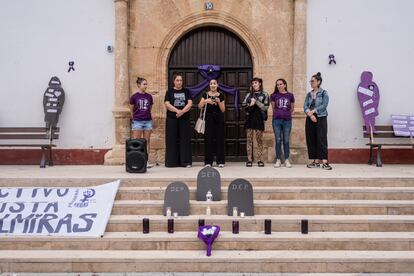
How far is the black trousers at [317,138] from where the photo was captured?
28.6 ft

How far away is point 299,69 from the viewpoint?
9867mm

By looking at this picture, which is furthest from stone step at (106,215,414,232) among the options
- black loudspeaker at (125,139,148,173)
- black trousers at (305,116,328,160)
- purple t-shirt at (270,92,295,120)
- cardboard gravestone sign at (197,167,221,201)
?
purple t-shirt at (270,92,295,120)

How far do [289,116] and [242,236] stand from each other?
12.5 ft

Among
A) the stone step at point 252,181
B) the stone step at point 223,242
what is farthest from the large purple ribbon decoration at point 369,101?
the stone step at point 223,242

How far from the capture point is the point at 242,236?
5711mm

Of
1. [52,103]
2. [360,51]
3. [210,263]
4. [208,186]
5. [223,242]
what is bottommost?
[210,263]

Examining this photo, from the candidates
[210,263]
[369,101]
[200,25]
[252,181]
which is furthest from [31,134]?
[369,101]

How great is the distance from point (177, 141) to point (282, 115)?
218cm

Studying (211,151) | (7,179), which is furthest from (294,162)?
(7,179)

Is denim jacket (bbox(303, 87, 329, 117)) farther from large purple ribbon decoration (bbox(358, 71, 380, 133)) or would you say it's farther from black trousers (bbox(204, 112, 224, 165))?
black trousers (bbox(204, 112, 224, 165))

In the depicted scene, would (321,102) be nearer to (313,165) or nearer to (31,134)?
(313,165)

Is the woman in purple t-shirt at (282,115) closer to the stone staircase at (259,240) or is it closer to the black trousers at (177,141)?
the black trousers at (177,141)

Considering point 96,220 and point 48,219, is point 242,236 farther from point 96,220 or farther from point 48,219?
point 48,219

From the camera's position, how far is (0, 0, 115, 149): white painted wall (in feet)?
32.8
